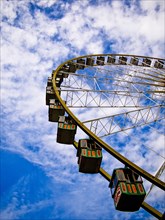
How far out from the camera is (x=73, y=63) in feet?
55.8

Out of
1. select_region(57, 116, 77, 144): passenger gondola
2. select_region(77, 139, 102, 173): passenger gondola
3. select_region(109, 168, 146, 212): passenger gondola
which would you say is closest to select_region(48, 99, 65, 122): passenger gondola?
select_region(57, 116, 77, 144): passenger gondola

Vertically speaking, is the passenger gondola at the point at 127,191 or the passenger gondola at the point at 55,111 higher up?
the passenger gondola at the point at 55,111

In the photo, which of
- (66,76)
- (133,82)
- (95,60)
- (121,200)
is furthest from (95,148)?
(95,60)

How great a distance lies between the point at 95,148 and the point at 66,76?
10.2 metres

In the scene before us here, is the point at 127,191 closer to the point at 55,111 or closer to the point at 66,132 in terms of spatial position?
the point at 66,132

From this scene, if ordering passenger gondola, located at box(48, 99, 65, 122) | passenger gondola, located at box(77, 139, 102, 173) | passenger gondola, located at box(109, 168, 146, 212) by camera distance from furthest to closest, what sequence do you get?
1. passenger gondola, located at box(48, 99, 65, 122)
2. passenger gondola, located at box(77, 139, 102, 173)
3. passenger gondola, located at box(109, 168, 146, 212)

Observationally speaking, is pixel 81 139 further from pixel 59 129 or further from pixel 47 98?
pixel 47 98

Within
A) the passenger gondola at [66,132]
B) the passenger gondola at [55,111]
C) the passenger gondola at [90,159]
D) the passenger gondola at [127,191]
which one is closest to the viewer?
the passenger gondola at [127,191]

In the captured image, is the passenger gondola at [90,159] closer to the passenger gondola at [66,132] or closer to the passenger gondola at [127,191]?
the passenger gondola at [127,191]

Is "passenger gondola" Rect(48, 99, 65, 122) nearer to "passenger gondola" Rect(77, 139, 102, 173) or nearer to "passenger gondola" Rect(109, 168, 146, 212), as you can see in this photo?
"passenger gondola" Rect(77, 139, 102, 173)

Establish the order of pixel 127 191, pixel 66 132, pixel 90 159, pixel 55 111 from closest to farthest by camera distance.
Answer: pixel 127 191, pixel 90 159, pixel 66 132, pixel 55 111

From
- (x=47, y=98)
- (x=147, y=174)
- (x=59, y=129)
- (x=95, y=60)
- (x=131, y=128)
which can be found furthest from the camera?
(x=95, y=60)

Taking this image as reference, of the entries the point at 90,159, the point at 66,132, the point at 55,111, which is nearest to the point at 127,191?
the point at 90,159

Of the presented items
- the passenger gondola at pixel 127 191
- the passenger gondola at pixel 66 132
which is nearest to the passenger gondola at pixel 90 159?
the passenger gondola at pixel 127 191
